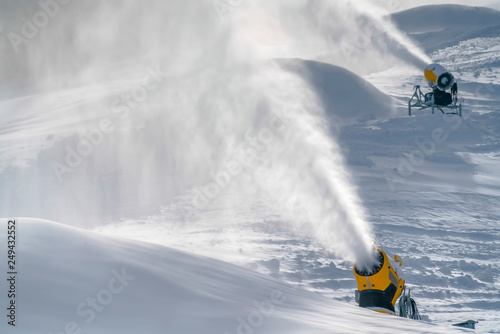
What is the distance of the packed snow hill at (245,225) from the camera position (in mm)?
5633

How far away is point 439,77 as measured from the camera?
22328mm

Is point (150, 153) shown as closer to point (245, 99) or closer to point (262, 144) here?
point (262, 144)

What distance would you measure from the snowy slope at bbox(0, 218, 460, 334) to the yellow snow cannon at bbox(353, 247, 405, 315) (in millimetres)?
2944

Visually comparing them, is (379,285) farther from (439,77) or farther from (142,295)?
(439,77)

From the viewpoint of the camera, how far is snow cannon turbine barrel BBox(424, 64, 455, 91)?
22.3 m

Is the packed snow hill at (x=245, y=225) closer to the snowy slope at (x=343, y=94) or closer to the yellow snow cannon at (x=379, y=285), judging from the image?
the snowy slope at (x=343, y=94)

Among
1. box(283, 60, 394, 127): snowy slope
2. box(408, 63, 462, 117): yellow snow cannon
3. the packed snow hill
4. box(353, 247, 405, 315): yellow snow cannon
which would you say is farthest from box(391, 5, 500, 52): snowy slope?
box(353, 247, 405, 315): yellow snow cannon

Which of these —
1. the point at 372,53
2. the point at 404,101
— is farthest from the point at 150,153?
the point at 372,53

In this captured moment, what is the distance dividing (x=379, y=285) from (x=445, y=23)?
8186cm

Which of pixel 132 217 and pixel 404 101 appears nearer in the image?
pixel 132 217

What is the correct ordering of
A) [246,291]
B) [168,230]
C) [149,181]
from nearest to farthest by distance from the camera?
[246,291]
[168,230]
[149,181]

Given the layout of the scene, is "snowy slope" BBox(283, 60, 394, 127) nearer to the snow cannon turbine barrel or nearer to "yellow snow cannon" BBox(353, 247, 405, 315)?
the snow cannon turbine barrel

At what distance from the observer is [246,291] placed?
6.79 m

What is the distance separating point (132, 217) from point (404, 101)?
2833cm
